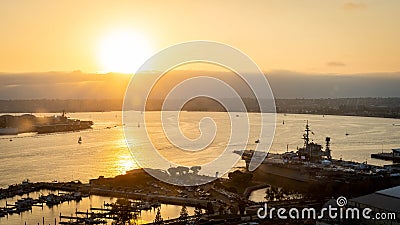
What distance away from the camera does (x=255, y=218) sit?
4738 mm

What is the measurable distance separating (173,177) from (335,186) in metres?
2.36

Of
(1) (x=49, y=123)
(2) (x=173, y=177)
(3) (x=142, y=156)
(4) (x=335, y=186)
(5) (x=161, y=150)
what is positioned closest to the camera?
(4) (x=335, y=186)

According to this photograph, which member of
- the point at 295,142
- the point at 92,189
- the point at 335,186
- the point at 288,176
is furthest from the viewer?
the point at 295,142

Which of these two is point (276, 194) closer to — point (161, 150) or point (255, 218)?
point (255, 218)

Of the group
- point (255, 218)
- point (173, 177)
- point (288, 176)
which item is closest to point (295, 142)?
point (288, 176)

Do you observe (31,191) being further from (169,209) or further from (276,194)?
(276,194)

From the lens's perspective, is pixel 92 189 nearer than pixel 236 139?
Yes

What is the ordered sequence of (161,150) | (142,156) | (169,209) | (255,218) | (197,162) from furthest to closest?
1. (161,150)
2. (142,156)
3. (197,162)
4. (169,209)
5. (255,218)

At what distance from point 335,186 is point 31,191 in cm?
416

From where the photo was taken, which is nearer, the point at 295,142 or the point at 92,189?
the point at 92,189

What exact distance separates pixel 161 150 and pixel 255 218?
707cm

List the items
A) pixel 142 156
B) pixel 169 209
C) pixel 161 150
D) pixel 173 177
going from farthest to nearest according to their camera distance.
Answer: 1. pixel 161 150
2. pixel 142 156
3. pixel 173 177
4. pixel 169 209

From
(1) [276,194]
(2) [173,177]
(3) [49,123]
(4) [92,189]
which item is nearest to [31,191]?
(4) [92,189]

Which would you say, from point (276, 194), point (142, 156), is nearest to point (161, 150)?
point (142, 156)
